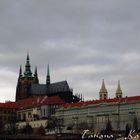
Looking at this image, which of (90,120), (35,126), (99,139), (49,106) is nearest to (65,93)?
(49,106)

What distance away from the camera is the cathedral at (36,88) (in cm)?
16925

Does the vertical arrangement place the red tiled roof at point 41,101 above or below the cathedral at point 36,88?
below

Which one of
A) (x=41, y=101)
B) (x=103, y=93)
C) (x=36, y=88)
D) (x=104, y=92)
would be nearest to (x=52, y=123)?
(x=41, y=101)

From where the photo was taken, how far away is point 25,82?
186 m

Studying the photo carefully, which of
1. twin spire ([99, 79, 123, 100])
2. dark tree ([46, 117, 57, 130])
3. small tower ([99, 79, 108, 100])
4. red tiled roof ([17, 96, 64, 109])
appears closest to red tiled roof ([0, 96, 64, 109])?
red tiled roof ([17, 96, 64, 109])

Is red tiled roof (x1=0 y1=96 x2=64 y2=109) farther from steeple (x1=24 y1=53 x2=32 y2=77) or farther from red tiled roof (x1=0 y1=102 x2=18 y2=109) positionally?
steeple (x1=24 y1=53 x2=32 y2=77)

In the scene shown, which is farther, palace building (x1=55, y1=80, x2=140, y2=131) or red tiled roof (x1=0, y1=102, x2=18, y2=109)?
red tiled roof (x1=0, y1=102, x2=18, y2=109)

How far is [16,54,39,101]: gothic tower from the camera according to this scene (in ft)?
611

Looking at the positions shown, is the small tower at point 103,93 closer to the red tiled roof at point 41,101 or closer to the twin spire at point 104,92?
the twin spire at point 104,92

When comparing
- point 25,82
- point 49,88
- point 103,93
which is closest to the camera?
point 103,93

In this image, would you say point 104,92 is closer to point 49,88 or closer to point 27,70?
point 49,88

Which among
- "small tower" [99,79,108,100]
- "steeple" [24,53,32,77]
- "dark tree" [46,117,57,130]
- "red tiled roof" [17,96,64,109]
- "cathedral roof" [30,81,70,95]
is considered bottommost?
"dark tree" [46,117,57,130]

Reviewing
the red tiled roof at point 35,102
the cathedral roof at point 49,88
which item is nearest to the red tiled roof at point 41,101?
the red tiled roof at point 35,102

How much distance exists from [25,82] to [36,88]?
4.82m
